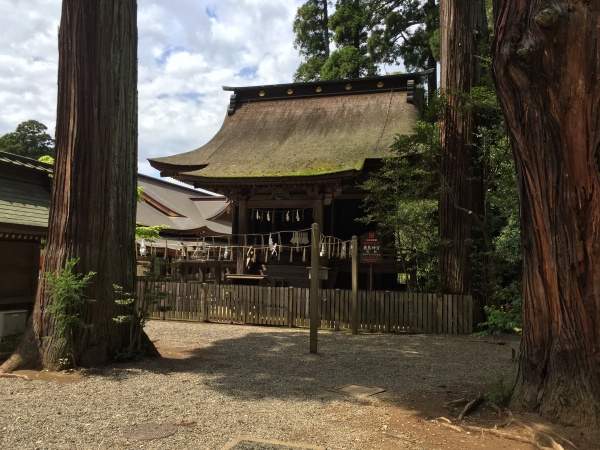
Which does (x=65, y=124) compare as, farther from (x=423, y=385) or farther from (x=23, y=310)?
(x=423, y=385)

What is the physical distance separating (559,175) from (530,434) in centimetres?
214

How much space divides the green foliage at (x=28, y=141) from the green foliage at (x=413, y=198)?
3160 cm

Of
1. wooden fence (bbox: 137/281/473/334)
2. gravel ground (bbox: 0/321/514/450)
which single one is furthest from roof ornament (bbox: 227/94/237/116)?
gravel ground (bbox: 0/321/514/450)

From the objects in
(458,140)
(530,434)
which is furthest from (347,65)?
(530,434)

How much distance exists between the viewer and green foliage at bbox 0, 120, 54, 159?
3591cm

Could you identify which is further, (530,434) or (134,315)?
(134,315)

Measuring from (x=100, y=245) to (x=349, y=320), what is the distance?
642cm

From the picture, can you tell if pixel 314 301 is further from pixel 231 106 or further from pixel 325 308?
pixel 231 106

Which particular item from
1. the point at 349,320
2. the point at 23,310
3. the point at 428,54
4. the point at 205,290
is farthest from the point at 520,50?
the point at 428,54

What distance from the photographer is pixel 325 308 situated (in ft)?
39.3

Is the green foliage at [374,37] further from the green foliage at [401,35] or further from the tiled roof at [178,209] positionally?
the tiled roof at [178,209]

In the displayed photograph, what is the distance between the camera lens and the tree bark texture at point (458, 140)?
1208 centimetres

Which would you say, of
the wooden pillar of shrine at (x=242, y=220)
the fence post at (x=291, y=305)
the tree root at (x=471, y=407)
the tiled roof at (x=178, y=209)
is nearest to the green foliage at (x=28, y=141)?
the tiled roof at (x=178, y=209)

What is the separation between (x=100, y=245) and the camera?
23.7ft
